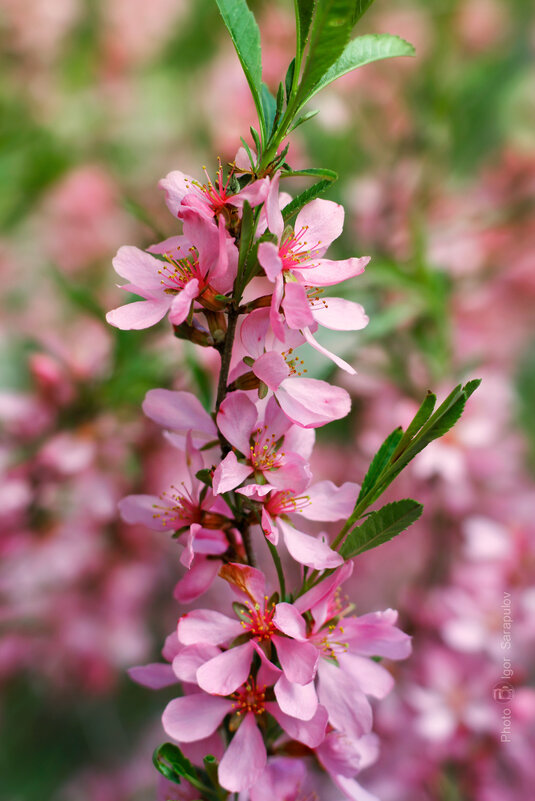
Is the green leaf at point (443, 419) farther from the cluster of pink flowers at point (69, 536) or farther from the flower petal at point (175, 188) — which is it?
the cluster of pink flowers at point (69, 536)

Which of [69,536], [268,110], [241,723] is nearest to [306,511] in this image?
[241,723]

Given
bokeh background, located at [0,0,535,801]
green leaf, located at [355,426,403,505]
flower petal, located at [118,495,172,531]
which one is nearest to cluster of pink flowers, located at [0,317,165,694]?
bokeh background, located at [0,0,535,801]

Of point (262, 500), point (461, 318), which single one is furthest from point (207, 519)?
point (461, 318)

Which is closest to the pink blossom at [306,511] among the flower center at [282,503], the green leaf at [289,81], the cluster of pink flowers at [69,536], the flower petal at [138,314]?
the flower center at [282,503]

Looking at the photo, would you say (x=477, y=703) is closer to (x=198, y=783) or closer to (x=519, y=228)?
(x=198, y=783)

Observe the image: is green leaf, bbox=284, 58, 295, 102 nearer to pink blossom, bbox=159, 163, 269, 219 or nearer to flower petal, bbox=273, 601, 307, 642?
pink blossom, bbox=159, 163, 269, 219

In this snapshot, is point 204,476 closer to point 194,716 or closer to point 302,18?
point 194,716
